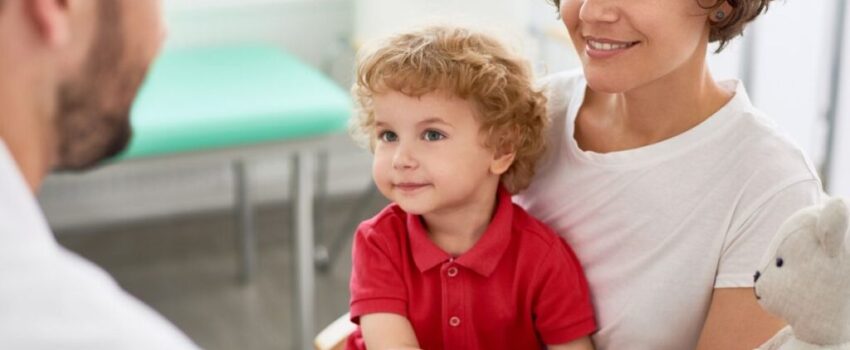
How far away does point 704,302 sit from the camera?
1.42 metres

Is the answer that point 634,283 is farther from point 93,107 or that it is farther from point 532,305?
point 93,107

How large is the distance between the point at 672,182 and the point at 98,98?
832mm

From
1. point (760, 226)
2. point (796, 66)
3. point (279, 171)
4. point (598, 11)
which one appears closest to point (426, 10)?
point (279, 171)

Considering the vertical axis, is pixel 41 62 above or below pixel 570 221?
above

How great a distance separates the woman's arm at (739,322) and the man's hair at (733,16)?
33 cm

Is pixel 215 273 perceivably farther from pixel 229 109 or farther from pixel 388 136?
pixel 388 136

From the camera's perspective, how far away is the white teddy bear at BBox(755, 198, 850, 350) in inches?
42.4

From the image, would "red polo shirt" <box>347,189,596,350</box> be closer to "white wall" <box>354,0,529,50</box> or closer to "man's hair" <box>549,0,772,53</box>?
"man's hair" <box>549,0,772,53</box>

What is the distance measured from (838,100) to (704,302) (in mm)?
1989

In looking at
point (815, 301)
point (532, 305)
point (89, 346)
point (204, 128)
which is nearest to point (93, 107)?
point (89, 346)

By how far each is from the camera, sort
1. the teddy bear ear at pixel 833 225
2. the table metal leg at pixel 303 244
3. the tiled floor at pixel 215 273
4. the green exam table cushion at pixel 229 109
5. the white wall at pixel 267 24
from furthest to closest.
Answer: the white wall at pixel 267 24
the tiled floor at pixel 215 273
the table metal leg at pixel 303 244
the green exam table cushion at pixel 229 109
the teddy bear ear at pixel 833 225

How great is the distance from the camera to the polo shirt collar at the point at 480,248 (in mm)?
1497

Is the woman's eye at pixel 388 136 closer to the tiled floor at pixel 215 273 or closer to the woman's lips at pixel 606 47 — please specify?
the woman's lips at pixel 606 47

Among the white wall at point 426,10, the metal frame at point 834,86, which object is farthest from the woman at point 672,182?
the metal frame at point 834,86
